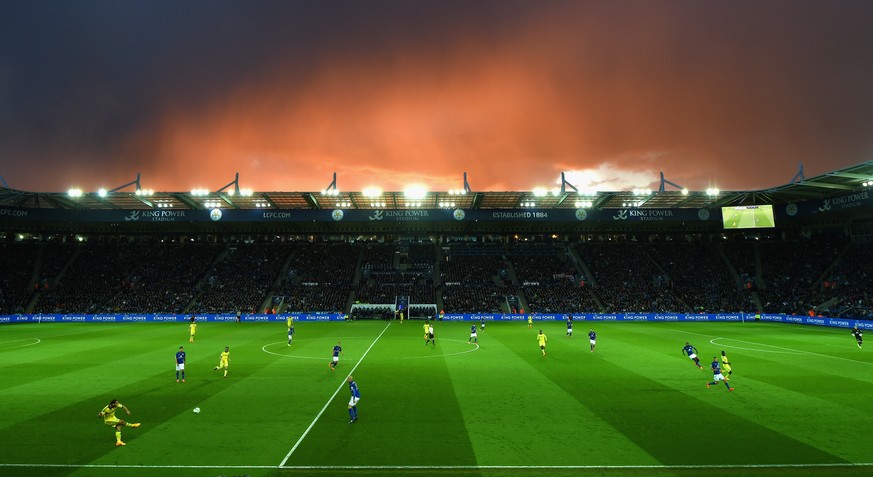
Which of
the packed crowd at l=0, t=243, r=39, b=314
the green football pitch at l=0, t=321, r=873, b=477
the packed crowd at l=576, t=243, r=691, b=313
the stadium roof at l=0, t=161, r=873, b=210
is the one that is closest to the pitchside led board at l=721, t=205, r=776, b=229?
the stadium roof at l=0, t=161, r=873, b=210

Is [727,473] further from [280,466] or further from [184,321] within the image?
[184,321]

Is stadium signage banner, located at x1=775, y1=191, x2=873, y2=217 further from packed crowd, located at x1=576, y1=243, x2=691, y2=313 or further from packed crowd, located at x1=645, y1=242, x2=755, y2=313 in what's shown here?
packed crowd, located at x1=576, y1=243, x2=691, y2=313

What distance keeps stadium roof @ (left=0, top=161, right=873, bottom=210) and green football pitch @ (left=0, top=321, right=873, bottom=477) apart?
79.4 feet

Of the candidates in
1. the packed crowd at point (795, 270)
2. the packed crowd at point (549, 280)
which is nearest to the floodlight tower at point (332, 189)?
the packed crowd at point (549, 280)

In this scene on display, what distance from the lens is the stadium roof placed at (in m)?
46.9

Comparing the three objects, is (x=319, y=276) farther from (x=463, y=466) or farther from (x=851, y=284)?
(x=851, y=284)

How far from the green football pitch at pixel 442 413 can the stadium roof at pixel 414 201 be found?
79.4 feet

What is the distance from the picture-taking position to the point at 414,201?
5309 centimetres

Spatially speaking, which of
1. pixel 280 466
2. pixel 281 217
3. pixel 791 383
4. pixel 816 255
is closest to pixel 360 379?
pixel 280 466

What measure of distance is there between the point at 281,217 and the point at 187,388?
36.9 metres

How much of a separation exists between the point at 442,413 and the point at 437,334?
21568 millimetres

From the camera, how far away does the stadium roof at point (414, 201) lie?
4686cm

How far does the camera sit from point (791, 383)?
59.9 ft

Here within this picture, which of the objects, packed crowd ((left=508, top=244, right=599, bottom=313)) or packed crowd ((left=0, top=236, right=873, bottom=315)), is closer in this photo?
packed crowd ((left=0, top=236, right=873, bottom=315))
